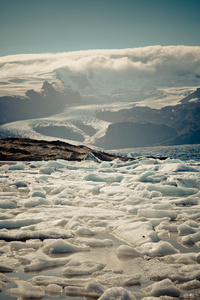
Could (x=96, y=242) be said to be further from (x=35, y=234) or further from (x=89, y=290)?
(x=89, y=290)

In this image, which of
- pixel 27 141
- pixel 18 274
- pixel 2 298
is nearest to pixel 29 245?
pixel 18 274

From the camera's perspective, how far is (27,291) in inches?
119

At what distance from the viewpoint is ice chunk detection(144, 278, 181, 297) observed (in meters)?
3.03

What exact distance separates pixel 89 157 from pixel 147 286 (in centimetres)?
2294

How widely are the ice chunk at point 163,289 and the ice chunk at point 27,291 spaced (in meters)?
1.04

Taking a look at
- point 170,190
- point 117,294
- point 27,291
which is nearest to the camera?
point 117,294

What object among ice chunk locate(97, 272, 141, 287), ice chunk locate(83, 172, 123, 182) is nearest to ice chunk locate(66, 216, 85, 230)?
ice chunk locate(97, 272, 141, 287)

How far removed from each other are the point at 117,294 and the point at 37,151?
31255 mm

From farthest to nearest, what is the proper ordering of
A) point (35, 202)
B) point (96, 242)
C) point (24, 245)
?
point (35, 202), point (96, 242), point (24, 245)

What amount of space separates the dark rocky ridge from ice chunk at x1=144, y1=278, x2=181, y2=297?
27.5 metres

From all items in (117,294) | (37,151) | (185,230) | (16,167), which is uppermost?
(117,294)

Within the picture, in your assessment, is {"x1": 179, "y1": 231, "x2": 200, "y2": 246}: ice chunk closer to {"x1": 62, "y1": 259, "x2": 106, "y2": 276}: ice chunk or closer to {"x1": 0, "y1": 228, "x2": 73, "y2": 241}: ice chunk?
{"x1": 62, "y1": 259, "x2": 106, "y2": 276}: ice chunk

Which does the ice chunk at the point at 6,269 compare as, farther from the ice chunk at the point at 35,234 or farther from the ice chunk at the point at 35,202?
the ice chunk at the point at 35,202

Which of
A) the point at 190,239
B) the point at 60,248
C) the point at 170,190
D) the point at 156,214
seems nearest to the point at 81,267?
the point at 60,248
